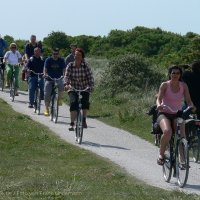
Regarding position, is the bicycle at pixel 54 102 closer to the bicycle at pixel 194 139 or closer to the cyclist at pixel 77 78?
the cyclist at pixel 77 78

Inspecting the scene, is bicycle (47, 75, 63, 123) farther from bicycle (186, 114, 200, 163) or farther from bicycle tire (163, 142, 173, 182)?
bicycle tire (163, 142, 173, 182)

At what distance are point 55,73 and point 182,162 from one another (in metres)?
9.05

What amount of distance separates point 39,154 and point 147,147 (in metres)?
2.56

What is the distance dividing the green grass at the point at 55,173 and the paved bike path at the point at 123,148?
335mm

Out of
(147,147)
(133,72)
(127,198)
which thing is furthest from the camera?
(133,72)

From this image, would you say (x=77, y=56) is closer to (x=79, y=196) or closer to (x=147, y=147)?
(x=147, y=147)

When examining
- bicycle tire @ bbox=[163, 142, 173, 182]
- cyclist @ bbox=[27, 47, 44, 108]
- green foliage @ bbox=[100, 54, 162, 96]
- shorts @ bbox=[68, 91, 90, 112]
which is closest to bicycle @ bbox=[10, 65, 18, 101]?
cyclist @ bbox=[27, 47, 44, 108]

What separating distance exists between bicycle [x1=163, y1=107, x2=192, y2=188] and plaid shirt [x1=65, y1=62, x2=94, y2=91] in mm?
4826

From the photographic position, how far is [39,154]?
631 inches

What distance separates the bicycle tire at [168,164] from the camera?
43.0 feet

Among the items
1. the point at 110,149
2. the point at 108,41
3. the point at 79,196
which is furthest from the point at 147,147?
the point at 108,41

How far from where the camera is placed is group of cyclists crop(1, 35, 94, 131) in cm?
1772

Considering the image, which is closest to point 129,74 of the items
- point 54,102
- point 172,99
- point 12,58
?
point 12,58

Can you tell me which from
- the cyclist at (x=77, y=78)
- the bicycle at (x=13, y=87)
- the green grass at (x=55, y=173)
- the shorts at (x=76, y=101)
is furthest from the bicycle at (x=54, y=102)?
the bicycle at (x=13, y=87)
